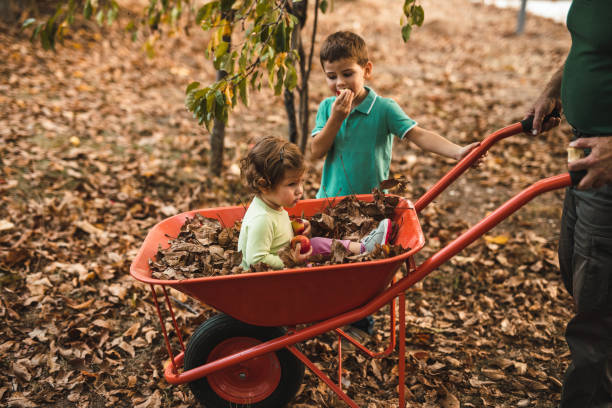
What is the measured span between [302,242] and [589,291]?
1317mm

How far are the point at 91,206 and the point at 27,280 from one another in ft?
3.37

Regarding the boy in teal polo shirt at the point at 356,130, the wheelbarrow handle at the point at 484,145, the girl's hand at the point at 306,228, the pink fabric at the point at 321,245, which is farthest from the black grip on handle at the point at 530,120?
the girl's hand at the point at 306,228

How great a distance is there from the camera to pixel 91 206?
4.26 meters

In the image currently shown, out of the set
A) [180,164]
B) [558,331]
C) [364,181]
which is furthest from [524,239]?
[180,164]

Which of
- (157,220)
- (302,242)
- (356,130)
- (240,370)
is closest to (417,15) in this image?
(356,130)

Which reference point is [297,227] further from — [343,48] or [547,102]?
[547,102]

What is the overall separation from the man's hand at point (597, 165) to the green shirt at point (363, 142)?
103cm

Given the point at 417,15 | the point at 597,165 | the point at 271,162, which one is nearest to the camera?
the point at 597,165

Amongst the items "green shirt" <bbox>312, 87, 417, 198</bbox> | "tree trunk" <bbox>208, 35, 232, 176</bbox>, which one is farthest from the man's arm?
"tree trunk" <bbox>208, 35, 232, 176</bbox>

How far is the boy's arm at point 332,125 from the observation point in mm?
2408

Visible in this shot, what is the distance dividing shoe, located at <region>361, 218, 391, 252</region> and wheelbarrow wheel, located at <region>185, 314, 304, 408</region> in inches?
24.7

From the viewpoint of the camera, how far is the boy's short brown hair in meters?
2.53

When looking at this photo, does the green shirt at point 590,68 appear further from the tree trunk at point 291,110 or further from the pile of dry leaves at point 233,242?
the tree trunk at point 291,110

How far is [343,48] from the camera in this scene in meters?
2.53
